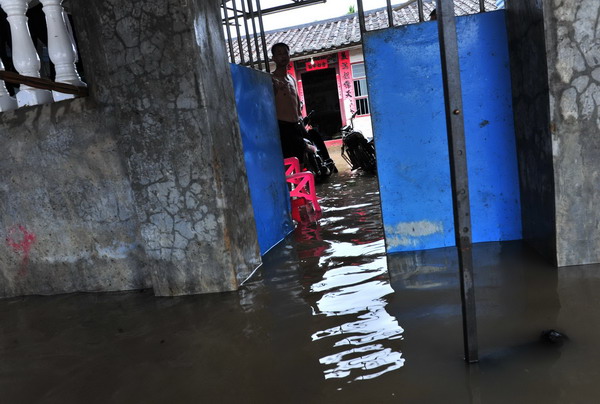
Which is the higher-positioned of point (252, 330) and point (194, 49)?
point (194, 49)

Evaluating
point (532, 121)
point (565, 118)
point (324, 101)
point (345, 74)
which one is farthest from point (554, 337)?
point (324, 101)

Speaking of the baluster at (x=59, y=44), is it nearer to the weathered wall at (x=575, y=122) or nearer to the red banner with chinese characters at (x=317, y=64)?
the weathered wall at (x=575, y=122)

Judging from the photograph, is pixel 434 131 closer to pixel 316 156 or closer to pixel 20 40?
pixel 20 40

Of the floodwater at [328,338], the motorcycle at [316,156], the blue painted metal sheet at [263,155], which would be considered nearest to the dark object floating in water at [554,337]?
the floodwater at [328,338]

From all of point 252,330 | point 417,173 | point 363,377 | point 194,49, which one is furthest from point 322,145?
point 363,377

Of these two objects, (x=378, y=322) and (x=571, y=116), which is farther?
(x=571, y=116)

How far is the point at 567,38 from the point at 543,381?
1946 mm

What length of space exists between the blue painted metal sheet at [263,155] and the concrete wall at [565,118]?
7.09 feet

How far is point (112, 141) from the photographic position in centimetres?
317

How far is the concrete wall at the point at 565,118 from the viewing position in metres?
2.60

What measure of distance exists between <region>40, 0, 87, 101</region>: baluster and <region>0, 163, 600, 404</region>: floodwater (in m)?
1.59

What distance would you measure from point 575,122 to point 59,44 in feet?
11.1

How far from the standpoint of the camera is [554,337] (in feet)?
6.27

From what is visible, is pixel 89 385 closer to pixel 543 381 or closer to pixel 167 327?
pixel 167 327
